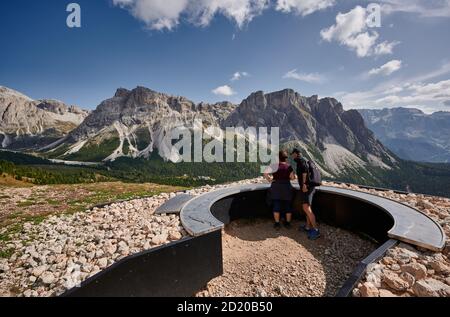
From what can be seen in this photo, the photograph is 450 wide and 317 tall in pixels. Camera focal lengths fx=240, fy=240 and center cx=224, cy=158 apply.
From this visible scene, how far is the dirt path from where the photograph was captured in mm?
7004

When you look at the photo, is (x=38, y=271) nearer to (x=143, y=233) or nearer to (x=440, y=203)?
(x=143, y=233)

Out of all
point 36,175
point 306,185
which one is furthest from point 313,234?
point 36,175

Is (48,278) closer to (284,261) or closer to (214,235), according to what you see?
(214,235)

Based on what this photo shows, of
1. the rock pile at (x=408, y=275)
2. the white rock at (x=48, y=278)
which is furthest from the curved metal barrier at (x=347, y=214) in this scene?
the white rock at (x=48, y=278)

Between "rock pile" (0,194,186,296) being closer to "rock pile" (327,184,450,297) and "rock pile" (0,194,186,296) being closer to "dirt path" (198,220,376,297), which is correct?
"dirt path" (198,220,376,297)

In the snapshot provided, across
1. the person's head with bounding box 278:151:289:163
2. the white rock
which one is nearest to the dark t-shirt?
the person's head with bounding box 278:151:289:163

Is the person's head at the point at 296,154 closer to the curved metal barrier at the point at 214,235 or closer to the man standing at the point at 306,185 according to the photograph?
the man standing at the point at 306,185

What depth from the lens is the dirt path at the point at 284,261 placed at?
7004mm

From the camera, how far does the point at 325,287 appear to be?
23.1 ft

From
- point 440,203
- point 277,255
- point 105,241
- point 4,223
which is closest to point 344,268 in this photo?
point 277,255
